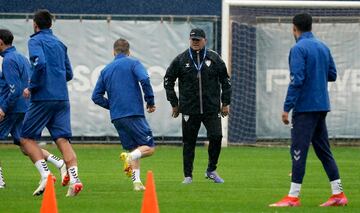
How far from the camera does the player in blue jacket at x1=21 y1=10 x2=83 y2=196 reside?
46.8ft

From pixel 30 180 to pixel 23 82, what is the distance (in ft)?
6.91

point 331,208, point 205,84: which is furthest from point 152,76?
point 331,208

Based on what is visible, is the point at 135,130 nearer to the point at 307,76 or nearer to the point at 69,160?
the point at 69,160

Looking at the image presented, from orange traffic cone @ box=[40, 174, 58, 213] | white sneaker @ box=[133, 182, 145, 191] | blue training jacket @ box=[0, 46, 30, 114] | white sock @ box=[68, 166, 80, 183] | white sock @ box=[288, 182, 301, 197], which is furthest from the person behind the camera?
white sneaker @ box=[133, 182, 145, 191]

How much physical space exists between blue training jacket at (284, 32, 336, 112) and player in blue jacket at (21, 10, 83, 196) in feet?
9.88

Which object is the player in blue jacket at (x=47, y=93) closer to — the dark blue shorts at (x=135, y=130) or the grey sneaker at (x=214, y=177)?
the dark blue shorts at (x=135, y=130)

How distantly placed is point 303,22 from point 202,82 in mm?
4034

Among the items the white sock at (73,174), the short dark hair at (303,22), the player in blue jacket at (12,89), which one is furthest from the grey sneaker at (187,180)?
the short dark hair at (303,22)

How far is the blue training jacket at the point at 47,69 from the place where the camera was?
14203mm

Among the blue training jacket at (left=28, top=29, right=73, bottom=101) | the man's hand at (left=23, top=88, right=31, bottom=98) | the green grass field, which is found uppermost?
the blue training jacket at (left=28, top=29, right=73, bottom=101)

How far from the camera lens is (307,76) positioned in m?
12.9

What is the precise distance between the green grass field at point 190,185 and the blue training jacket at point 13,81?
3.50ft

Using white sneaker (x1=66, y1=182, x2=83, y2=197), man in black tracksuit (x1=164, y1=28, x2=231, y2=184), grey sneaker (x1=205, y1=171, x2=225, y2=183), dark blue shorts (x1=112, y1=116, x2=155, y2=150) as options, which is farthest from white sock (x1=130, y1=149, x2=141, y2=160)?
grey sneaker (x1=205, y1=171, x2=225, y2=183)

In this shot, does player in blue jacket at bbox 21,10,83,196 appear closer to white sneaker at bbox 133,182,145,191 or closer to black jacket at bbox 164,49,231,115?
white sneaker at bbox 133,182,145,191
